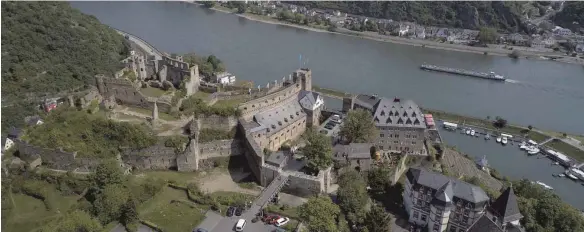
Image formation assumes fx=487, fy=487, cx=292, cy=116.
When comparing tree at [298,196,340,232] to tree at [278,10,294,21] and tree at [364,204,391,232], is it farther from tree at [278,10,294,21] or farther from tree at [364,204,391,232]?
tree at [278,10,294,21]

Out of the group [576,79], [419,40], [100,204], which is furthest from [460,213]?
[419,40]

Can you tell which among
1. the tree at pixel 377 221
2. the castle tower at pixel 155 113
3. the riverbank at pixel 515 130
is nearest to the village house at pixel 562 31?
the riverbank at pixel 515 130

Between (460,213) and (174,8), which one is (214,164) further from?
(174,8)

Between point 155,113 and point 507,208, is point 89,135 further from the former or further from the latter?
point 507,208

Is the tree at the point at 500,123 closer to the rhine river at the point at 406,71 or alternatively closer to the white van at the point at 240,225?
the rhine river at the point at 406,71

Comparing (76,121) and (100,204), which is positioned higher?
(76,121)

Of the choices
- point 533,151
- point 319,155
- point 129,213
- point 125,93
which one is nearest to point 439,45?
point 533,151
